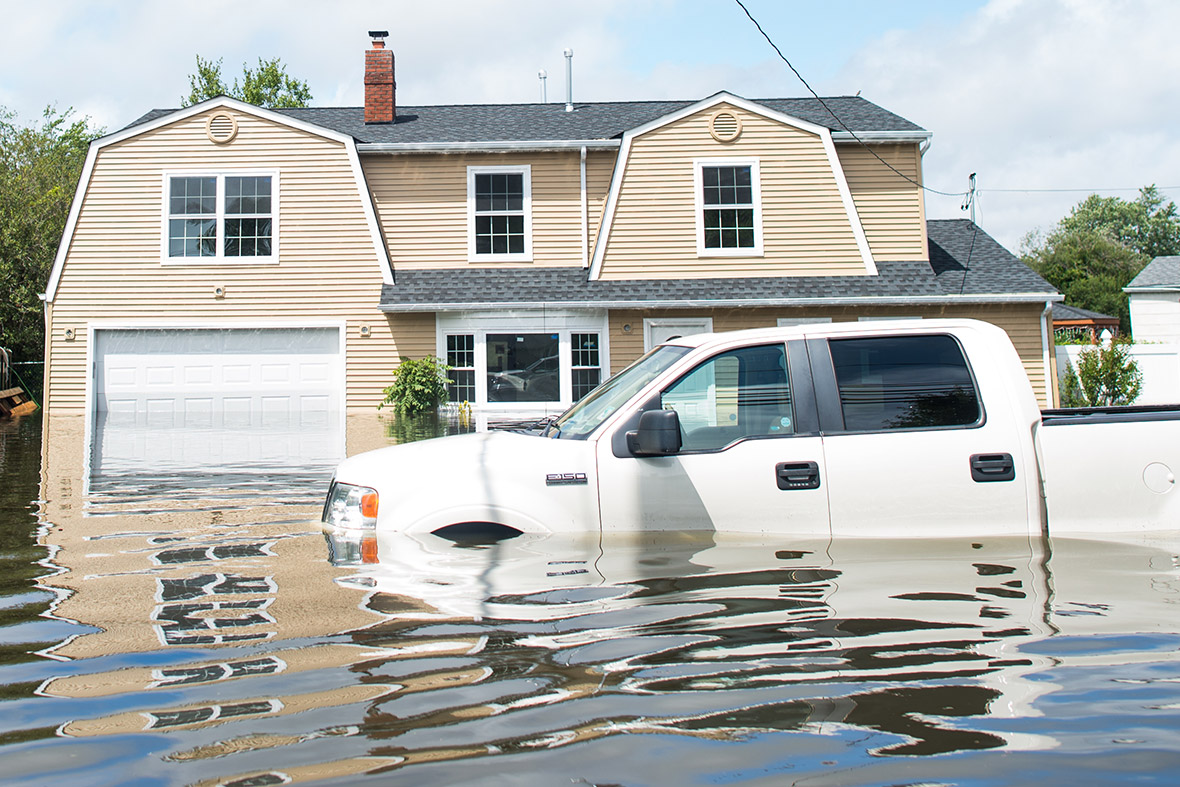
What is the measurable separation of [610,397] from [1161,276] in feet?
136

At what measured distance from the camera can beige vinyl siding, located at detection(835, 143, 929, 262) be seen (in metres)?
20.0

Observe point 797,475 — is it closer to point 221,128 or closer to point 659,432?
point 659,432

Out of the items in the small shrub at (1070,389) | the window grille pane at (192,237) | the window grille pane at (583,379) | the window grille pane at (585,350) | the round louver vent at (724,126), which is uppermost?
the round louver vent at (724,126)

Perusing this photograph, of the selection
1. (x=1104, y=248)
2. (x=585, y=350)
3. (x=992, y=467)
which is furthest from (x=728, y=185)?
(x=1104, y=248)

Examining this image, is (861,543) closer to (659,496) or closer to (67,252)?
(659,496)

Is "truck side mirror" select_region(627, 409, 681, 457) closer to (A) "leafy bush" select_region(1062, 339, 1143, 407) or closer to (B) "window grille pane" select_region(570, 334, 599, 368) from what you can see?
(B) "window grille pane" select_region(570, 334, 599, 368)

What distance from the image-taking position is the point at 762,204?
19375 millimetres

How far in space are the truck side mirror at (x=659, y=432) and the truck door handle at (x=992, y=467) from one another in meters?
1.63

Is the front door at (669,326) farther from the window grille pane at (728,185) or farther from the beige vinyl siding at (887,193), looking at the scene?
the beige vinyl siding at (887,193)

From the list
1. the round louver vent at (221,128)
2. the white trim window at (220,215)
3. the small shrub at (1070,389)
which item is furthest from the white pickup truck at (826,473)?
the small shrub at (1070,389)

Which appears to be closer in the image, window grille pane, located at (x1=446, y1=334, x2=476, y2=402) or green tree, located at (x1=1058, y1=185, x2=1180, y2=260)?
window grille pane, located at (x1=446, y1=334, x2=476, y2=402)

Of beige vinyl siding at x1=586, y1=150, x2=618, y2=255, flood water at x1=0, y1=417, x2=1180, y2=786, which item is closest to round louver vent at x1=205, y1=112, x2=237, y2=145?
beige vinyl siding at x1=586, y1=150, x2=618, y2=255

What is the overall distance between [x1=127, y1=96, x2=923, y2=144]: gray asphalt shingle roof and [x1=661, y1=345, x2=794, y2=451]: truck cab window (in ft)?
50.6

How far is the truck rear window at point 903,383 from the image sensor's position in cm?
514
